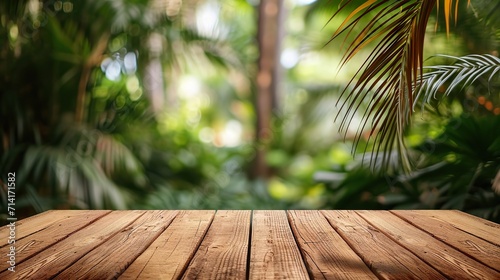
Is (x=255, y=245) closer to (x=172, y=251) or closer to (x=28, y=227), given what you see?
(x=172, y=251)

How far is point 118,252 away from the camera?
1.18 m

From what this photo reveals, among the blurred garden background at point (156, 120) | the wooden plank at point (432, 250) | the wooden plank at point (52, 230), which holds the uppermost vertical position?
the blurred garden background at point (156, 120)

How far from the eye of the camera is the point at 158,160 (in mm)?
3641

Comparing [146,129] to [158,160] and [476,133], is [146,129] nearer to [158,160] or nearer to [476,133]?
[158,160]

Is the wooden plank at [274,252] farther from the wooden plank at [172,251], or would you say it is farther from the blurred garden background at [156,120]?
the blurred garden background at [156,120]

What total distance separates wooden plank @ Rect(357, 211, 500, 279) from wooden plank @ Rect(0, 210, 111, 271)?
2.62 ft

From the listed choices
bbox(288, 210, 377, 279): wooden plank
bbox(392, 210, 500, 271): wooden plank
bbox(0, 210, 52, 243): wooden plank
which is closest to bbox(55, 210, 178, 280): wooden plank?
bbox(0, 210, 52, 243): wooden plank

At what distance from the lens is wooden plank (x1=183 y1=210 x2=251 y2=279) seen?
39.0 inches

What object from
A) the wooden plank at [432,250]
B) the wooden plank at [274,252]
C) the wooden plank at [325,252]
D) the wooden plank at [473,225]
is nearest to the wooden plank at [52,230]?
the wooden plank at [274,252]

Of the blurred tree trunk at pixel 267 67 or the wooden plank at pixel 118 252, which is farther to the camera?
the blurred tree trunk at pixel 267 67

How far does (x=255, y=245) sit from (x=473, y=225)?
2.15 ft

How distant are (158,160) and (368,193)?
4.97 ft

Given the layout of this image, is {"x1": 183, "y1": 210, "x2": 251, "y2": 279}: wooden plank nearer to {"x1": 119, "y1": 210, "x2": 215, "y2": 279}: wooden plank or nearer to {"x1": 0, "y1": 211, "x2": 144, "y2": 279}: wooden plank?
{"x1": 119, "y1": 210, "x2": 215, "y2": 279}: wooden plank

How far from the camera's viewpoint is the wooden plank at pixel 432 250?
1.01 m
